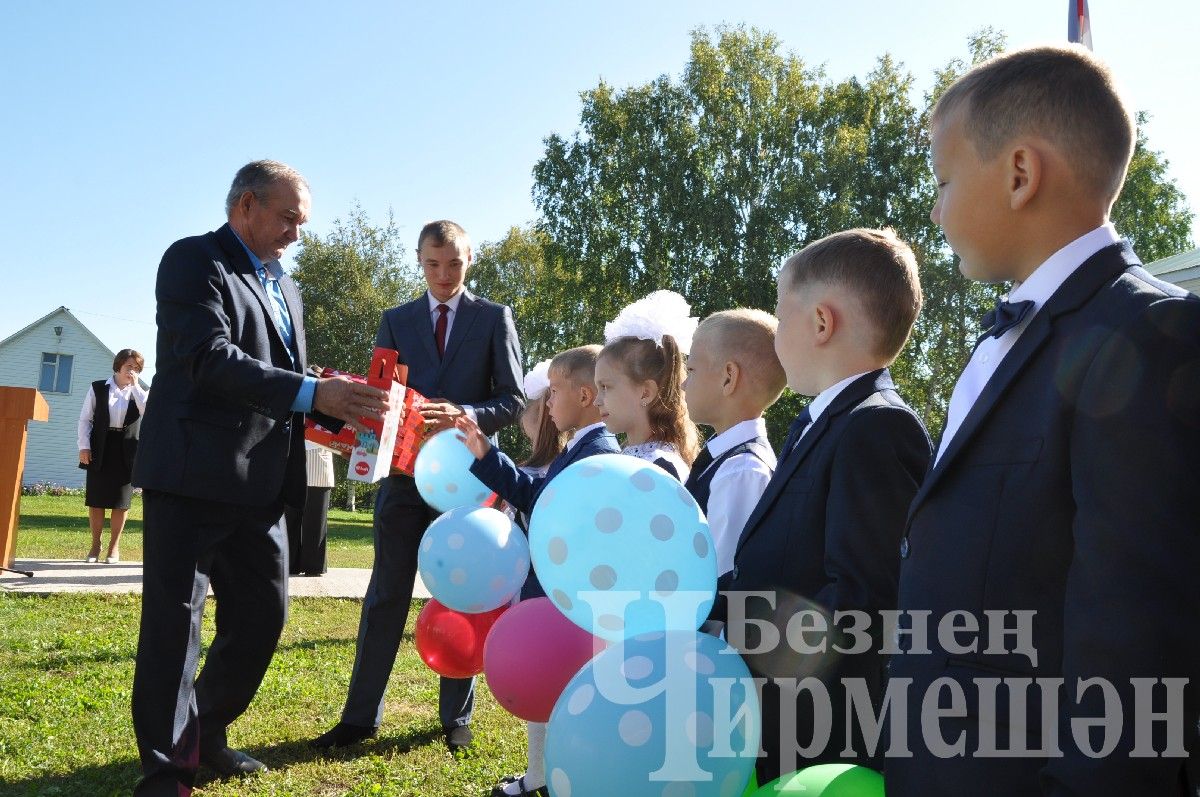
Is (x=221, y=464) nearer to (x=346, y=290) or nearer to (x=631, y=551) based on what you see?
(x=631, y=551)

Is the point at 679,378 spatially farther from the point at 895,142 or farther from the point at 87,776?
the point at 895,142

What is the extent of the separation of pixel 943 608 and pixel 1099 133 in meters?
0.76

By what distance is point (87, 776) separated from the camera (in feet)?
12.3

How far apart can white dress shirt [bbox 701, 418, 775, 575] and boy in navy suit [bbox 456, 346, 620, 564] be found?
2.41 ft

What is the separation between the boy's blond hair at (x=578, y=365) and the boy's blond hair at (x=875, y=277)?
1.60 meters

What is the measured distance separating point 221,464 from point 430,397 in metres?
1.48

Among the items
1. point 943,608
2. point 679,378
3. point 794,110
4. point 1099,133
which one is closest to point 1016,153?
point 1099,133

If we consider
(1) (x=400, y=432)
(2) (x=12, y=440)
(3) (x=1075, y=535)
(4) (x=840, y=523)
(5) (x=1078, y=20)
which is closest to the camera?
(3) (x=1075, y=535)

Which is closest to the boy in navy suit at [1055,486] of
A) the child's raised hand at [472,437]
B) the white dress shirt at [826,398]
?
the white dress shirt at [826,398]

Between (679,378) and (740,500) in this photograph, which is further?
(679,378)

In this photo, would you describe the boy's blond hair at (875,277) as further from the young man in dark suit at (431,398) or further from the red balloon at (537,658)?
the young man in dark suit at (431,398)

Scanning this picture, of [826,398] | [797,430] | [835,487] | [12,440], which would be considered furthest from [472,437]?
[12,440]

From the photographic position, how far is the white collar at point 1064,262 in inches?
A: 55.9

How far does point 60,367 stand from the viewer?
40.3 meters
